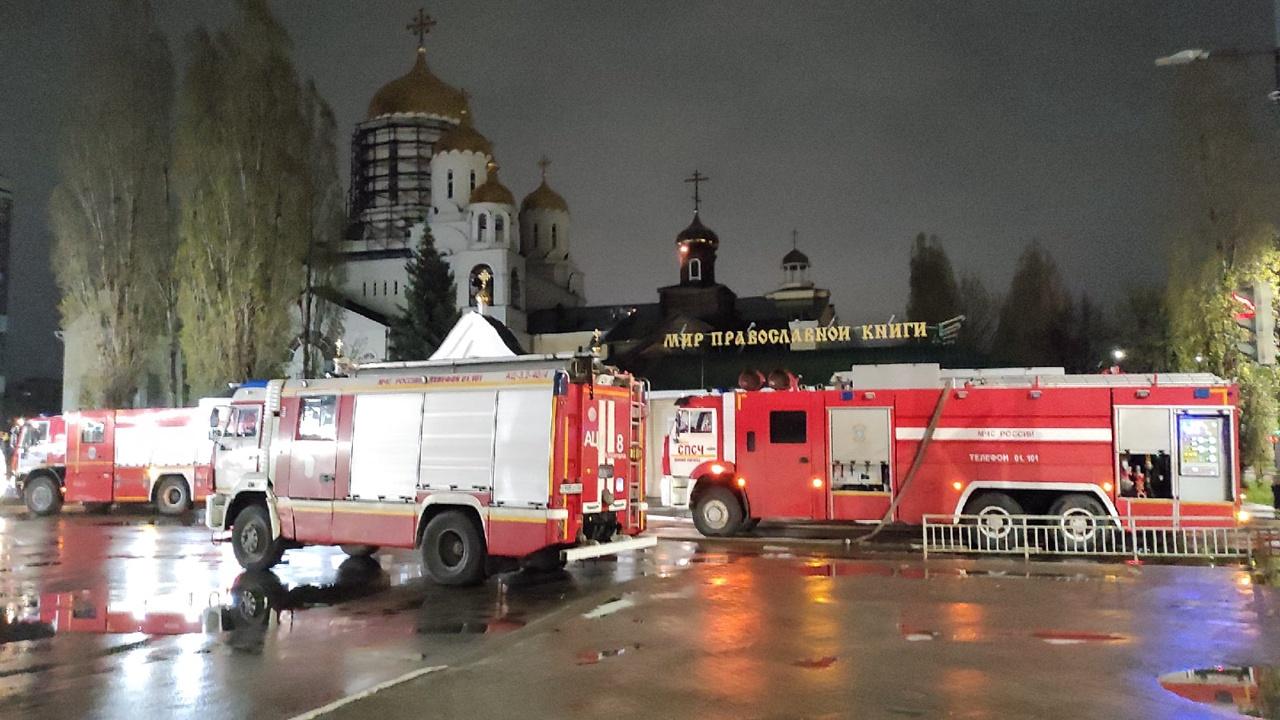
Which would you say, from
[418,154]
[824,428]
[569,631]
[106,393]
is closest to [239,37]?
[106,393]

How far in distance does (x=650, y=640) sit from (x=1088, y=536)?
32.4ft

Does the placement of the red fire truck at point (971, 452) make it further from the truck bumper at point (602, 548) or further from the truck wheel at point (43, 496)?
the truck wheel at point (43, 496)

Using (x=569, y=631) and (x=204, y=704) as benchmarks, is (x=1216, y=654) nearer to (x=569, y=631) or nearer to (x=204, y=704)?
(x=569, y=631)

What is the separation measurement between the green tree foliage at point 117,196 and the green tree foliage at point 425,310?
1884 cm

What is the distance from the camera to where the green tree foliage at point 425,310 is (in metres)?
55.1

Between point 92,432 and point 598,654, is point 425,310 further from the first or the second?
point 598,654

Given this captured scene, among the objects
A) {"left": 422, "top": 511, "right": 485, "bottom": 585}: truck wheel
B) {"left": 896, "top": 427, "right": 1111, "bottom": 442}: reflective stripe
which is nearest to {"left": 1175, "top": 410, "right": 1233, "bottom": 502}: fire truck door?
{"left": 896, "top": 427, "right": 1111, "bottom": 442}: reflective stripe

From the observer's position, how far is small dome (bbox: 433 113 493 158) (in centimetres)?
6097

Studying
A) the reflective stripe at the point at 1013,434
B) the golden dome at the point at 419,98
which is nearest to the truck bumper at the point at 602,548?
the reflective stripe at the point at 1013,434

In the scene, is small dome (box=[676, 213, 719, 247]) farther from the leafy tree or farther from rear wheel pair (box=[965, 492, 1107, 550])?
rear wheel pair (box=[965, 492, 1107, 550])

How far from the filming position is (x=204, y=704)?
7.12 m

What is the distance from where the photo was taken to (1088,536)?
1548 cm

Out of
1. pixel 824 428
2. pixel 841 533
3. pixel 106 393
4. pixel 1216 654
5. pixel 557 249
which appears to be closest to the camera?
pixel 1216 654

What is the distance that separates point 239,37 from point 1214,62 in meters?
35.9
